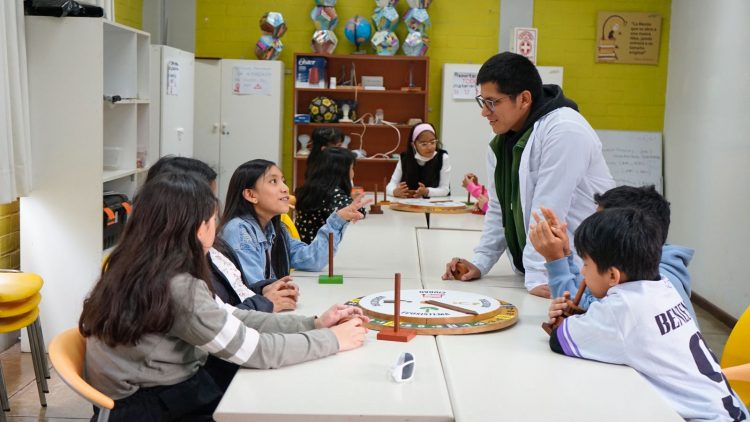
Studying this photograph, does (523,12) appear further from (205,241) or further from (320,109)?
(205,241)

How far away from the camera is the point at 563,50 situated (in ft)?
26.3

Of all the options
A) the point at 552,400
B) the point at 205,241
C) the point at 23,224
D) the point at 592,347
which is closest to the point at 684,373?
the point at 592,347

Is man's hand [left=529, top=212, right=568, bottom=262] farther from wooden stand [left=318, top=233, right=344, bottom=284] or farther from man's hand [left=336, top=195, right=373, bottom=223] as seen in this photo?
man's hand [left=336, top=195, right=373, bottom=223]

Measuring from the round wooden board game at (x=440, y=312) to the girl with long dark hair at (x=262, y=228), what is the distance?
0.61 meters

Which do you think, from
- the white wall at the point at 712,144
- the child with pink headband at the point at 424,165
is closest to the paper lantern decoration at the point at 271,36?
the child with pink headband at the point at 424,165

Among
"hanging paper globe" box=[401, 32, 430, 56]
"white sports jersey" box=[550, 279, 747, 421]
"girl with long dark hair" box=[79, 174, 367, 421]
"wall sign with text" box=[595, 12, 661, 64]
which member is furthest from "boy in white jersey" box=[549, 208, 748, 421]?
"wall sign with text" box=[595, 12, 661, 64]

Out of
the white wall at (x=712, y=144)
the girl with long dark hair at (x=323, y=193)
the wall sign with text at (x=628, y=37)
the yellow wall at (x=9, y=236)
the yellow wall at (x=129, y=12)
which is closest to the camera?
the girl with long dark hair at (x=323, y=193)

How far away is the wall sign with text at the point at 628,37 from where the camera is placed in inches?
313

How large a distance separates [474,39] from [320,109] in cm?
161

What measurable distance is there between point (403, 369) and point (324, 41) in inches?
240

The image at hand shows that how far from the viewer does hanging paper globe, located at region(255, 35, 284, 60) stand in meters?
7.61

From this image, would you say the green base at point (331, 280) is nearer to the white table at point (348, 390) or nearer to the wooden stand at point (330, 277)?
the wooden stand at point (330, 277)

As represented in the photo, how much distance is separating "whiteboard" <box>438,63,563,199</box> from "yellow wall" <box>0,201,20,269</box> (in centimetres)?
389

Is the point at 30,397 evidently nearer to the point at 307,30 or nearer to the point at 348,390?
the point at 348,390
